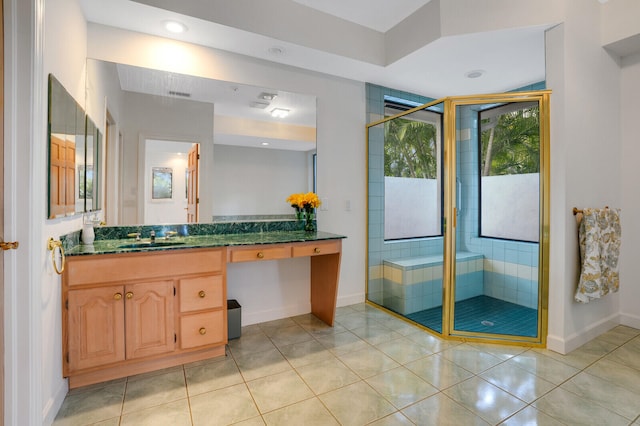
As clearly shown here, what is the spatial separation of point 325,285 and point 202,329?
1151 mm

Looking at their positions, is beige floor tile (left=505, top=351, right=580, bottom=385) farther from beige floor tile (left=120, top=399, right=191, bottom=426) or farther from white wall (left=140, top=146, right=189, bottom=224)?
white wall (left=140, top=146, right=189, bottom=224)

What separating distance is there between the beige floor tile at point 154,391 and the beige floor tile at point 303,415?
578 millimetres

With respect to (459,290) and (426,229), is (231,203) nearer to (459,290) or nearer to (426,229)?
(426,229)

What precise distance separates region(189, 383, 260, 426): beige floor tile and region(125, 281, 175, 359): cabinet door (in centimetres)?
46

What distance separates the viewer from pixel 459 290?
2.66 m

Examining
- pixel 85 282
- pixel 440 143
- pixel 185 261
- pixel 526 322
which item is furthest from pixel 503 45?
pixel 85 282

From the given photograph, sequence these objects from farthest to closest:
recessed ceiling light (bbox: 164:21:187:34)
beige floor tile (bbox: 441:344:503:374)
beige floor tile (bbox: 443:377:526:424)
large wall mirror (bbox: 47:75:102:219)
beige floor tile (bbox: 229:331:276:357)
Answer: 1. beige floor tile (bbox: 229:331:276:357)
2. recessed ceiling light (bbox: 164:21:187:34)
3. beige floor tile (bbox: 441:344:503:374)
4. beige floor tile (bbox: 443:377:526:424)
5. large wall mirror (bbox: 47:75:102:219)

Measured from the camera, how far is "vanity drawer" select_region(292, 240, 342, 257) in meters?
2.53

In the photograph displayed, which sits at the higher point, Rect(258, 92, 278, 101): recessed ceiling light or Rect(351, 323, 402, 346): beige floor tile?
Rect(258, 92, 278, 101): recessed ceiling light

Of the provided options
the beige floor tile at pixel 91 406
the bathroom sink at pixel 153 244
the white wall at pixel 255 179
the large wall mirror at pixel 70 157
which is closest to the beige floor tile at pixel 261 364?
the beige floor tile at pixel 91 406

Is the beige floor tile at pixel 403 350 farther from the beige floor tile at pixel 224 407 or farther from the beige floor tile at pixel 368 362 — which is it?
the beige floor tile at pixel 224 407

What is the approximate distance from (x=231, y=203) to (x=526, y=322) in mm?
2641

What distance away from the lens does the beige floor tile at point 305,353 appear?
7.38ft

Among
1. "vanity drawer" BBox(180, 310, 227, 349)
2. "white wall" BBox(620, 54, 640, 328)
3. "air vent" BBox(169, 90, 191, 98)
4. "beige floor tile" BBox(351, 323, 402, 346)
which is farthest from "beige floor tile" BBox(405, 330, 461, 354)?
"air vent" BBox(169, 90, 191, 98)
